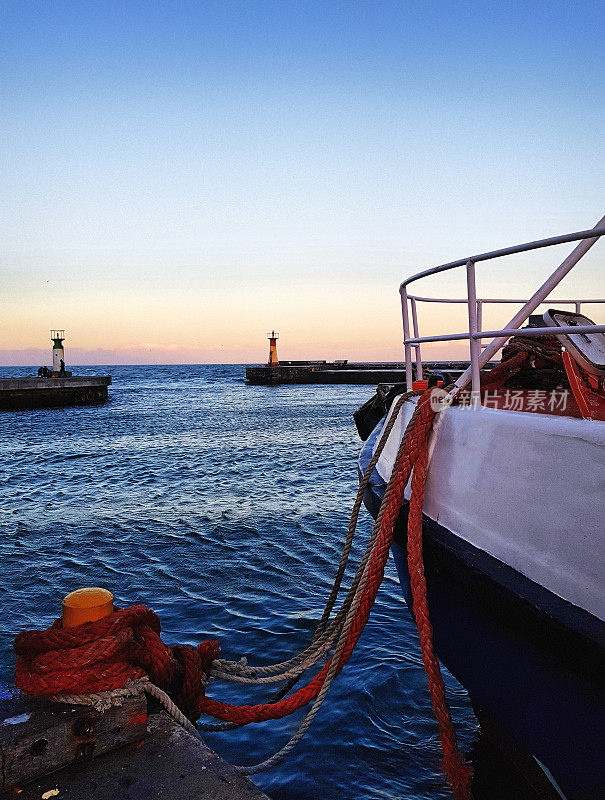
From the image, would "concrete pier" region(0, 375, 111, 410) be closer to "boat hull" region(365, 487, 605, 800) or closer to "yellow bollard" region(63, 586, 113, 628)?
"yellow bollard" region(63, 586, 113, 628)

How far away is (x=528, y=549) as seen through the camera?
2.46 m

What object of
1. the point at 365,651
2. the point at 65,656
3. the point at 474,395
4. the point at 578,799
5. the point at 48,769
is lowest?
the point at 365,651

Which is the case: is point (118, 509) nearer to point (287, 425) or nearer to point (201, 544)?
point (201, 544)

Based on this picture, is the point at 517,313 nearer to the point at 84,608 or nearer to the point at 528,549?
the point at 528,549

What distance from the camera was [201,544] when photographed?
9.77 m

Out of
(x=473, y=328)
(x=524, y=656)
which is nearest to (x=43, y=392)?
(x=473, y=328)

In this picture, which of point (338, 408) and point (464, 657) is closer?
point (464, 657)

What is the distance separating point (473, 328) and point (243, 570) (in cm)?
661

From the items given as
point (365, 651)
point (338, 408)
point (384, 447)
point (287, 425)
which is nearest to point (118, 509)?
point (365, 651)

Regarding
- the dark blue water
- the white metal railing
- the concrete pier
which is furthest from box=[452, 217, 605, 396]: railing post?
the concrete pier

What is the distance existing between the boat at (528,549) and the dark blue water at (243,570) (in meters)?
1.64

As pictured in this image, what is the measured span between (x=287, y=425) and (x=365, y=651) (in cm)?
2377

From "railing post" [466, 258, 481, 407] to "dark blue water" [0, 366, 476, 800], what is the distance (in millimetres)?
2986

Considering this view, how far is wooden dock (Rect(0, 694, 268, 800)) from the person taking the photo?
2232mm
